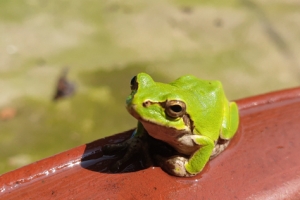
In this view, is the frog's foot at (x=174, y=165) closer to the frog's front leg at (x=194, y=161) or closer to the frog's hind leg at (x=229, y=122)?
the frog's front leg at (x=194, y=161)

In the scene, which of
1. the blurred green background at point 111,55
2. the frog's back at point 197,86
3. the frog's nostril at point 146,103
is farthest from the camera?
the blurred green background at point 111,55

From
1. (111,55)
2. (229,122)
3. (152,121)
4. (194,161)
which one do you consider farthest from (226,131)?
(111,55)

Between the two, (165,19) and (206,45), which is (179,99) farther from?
(165,19)

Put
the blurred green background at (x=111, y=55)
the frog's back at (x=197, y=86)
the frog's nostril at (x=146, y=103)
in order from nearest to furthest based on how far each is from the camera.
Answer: the frog's nostril at (x=146, y=103) < the frog's back at (x=197, y=86) < the blurred green background at (x=111, y=55)

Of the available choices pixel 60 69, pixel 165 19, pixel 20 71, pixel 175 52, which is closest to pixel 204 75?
pixel 175 52

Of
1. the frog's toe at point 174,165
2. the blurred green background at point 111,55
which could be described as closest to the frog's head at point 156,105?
the frog's toe at point 174,165

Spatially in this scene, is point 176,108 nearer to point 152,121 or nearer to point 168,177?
point 152,121
